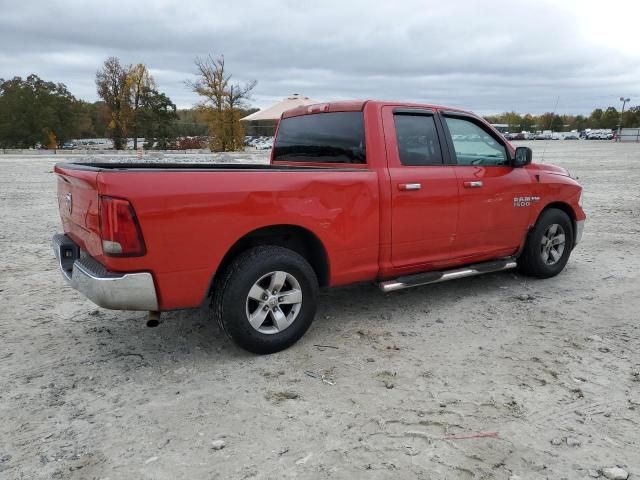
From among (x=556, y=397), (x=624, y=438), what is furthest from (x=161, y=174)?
(x=624, y=438)

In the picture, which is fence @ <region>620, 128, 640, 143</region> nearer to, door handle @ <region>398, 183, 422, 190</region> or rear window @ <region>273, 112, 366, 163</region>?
rear window @ <region>273, 112, 366, 163</region>

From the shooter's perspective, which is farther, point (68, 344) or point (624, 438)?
point (68, 344)

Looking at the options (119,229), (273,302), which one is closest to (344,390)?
(273,302)

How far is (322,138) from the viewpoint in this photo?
4.73 metres

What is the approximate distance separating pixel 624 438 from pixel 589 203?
10294mm

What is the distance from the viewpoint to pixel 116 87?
166 feet

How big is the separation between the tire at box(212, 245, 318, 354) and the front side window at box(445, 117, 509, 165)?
6.79ft

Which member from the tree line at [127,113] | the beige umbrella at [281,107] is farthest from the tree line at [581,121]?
the beige umbrella at [281,107]

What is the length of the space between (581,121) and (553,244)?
149 m

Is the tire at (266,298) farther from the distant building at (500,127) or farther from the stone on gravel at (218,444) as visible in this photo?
the distant building at (500,127)

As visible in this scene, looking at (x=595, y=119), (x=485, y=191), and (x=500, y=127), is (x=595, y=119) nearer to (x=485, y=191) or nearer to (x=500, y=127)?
(x=500, y=127)

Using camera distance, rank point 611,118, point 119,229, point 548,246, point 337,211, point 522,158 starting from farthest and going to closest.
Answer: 1. point 611,118
2. point 548,246
3. point 522,158
4. point 337,211
5. point 119,229

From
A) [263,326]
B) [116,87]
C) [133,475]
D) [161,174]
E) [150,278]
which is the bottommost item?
→ [133,475]

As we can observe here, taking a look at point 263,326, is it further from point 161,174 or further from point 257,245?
point 161,174
